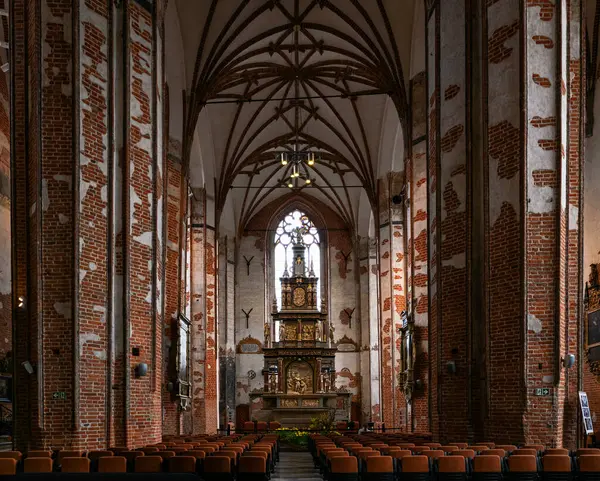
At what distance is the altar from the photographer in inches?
1699

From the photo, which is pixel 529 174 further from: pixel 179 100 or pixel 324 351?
pixel 324 351

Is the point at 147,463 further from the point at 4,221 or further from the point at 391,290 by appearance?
the point at 391,290

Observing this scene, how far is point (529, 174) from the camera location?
17766mm

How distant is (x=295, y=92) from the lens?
1495 inches

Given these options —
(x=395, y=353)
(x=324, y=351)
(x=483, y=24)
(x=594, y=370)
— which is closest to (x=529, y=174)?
(x=483, y=24)

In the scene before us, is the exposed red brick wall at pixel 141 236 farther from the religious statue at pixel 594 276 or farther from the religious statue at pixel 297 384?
the religious statue at pixel 297 384

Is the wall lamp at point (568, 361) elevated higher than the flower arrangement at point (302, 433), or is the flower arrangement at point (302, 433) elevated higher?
the wall lamp at point (568, 361)

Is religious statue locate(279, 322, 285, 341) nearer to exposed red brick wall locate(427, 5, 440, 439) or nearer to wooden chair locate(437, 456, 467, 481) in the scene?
exposed red brick wall locate(427, 5, 440, 439)

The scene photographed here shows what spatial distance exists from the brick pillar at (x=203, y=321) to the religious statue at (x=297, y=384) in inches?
173

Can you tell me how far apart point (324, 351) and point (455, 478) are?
104 feet

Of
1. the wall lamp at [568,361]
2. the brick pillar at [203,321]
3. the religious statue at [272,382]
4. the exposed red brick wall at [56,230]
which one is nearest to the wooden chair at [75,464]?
the exposed red brick wall at [56,230]

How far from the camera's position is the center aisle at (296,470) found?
63.8 ft

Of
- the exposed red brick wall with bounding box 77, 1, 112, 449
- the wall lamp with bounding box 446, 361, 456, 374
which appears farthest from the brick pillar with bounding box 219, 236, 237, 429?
the exposed red brick wall with bounding box 77, 1, 112, 449

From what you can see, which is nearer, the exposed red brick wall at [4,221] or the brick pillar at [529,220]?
the brick pillar at [529,220]
